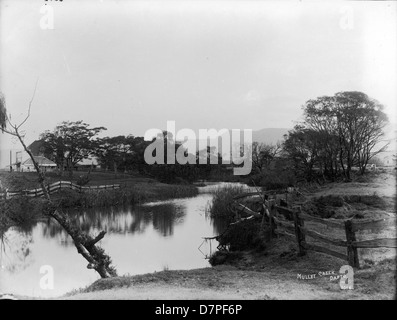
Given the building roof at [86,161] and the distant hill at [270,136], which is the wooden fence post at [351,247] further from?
the building roof at [86,161]

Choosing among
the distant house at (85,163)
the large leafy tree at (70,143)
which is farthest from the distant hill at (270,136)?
the distant house at (85,163)

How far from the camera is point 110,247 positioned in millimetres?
15961

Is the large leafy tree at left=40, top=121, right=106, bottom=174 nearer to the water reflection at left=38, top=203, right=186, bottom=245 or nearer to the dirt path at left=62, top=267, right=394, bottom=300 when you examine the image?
the water reflection at left=38, top=203, right=186, bottom=245

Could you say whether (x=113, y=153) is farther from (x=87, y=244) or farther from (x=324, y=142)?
(x=87, y=244)

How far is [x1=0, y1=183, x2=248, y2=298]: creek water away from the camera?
1123 centimetres

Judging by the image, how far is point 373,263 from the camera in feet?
26.7

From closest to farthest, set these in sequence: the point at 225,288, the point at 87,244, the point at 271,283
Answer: the point at 225,288
the point at 271,283
the point at 87,244

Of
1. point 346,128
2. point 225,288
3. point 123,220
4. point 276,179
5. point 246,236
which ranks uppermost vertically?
point 346,128

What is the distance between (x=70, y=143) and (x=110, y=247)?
1009 centimetres

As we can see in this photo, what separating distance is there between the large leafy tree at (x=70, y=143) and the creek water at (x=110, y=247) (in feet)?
11.4

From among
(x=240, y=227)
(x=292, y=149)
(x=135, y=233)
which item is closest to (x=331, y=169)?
(x=292, y=149)

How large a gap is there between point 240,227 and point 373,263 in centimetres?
571

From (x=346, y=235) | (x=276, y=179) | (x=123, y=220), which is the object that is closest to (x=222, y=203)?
(x=276, y=179)

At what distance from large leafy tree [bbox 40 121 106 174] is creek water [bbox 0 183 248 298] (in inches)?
136
